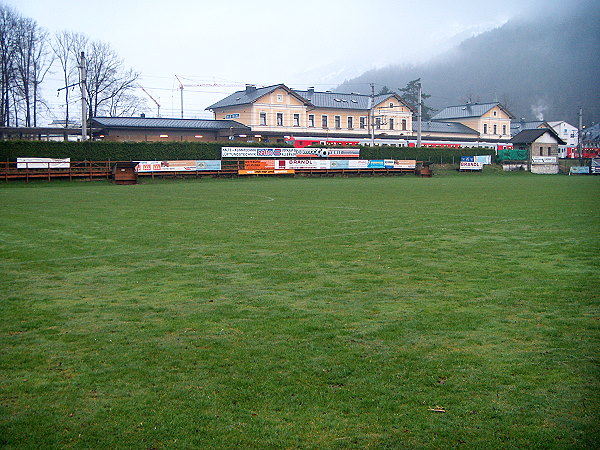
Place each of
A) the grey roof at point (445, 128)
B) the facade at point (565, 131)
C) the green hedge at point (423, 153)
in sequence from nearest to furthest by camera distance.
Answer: the green hedge at point (423, 153), the grey roof at point (445, 128), the facade at point (565, 131)

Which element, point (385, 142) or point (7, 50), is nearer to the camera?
point (7, 50)

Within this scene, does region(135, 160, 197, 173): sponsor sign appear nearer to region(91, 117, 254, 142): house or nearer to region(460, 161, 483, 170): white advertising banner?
region(91, 117, 254, 142): house

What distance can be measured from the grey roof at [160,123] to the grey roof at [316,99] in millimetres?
6467

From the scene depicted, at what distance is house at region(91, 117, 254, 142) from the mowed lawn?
193 ft

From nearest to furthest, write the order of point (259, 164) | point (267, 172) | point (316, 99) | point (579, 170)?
point (259, 164) < point (267, 172) < point (579, 170) < point (316, 99)

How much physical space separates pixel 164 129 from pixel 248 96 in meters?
18.0

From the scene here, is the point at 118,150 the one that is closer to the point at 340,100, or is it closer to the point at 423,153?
the point at 423,153

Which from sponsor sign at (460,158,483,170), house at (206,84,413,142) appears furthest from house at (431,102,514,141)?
sponsor sign at (460,158,483,170)

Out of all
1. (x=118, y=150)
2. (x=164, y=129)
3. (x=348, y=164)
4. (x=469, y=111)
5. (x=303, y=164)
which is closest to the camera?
(x=118, y=150)

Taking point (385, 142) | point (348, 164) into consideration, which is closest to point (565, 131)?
point (385, 142)

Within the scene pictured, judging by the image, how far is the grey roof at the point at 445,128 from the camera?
103 m

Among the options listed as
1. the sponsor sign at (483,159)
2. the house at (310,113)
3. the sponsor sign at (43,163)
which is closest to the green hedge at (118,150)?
the sponsor sign at (43,163)

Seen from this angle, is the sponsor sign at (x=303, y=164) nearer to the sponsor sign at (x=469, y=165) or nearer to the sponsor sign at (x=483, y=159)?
the sponsor sign at (x=469, y=165)

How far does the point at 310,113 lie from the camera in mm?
92000
